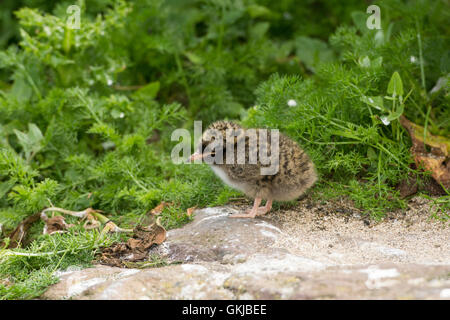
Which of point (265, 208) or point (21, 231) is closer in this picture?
point (265, 208)

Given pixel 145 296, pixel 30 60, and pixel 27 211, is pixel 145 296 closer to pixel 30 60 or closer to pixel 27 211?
pixel 27 211

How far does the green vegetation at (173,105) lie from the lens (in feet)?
15.1

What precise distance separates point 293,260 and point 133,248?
1337 millimetres

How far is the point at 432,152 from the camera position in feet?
15.6

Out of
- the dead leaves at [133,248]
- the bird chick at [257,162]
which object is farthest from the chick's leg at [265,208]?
the dead leaves at [133,248]

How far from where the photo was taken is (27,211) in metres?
5.04

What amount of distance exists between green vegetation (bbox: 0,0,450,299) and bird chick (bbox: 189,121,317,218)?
0.95 feet
